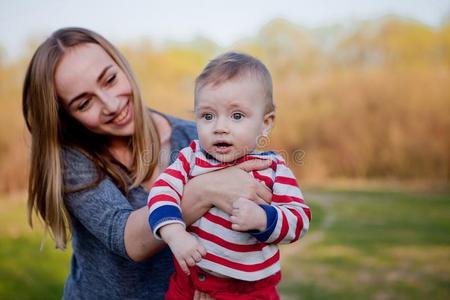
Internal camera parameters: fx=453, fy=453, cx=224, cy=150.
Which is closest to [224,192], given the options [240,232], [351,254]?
[240,232]

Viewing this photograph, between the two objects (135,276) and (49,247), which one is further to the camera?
(49,247)

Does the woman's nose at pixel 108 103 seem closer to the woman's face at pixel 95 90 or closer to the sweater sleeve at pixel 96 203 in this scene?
the woman's face at pixel 95 90

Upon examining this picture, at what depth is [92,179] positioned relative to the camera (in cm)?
189

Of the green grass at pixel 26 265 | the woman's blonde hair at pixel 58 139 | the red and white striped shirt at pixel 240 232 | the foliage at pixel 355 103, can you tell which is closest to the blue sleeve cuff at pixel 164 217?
the red and white striped shirt at pixel 240 232

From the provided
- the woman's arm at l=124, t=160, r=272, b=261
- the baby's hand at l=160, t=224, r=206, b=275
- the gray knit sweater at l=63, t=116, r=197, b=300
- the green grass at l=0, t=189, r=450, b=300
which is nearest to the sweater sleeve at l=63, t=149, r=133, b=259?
the gray knit sweater at l=63, t=116, r=197, b=300

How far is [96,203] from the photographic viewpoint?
70.6 inches

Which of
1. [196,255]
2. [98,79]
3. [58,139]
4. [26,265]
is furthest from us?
[26,265]

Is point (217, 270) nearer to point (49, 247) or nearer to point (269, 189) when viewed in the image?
point (269, 189)

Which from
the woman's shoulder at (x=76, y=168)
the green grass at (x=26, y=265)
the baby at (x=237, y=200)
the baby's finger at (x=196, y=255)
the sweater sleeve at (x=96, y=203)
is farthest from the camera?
the green grass at (x=26, y=265)

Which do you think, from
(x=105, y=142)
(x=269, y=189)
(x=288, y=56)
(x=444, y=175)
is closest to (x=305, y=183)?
(x=444, y=175)

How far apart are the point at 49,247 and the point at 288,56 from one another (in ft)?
18.0

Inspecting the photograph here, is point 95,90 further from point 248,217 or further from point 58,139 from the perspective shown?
point 248,217

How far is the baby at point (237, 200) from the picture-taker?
1375 mm

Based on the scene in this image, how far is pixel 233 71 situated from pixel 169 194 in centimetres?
44
